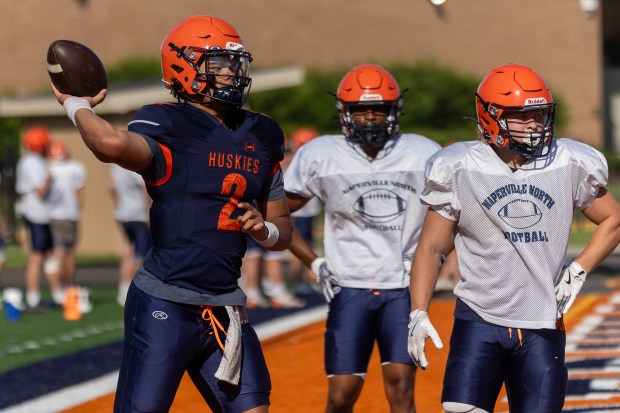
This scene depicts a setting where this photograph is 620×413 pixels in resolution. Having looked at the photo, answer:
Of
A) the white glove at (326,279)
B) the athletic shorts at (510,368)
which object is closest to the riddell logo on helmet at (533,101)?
the athletic shorts at (510,368)

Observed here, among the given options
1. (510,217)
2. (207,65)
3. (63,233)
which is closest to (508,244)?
(510,217)

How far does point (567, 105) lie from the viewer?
36406 mm

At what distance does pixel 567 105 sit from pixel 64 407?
30654 millimetres

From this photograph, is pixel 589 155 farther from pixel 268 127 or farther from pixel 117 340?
pixel 117 340

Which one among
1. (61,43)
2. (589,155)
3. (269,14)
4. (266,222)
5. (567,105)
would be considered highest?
(61,43)

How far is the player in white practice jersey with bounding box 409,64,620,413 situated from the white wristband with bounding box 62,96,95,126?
57.9 inches

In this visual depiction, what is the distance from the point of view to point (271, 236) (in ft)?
15.8

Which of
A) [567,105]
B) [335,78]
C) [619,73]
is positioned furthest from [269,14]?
[619,73]

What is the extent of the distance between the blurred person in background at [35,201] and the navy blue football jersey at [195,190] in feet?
26.2

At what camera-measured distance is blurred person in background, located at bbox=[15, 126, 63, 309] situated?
1233 cm

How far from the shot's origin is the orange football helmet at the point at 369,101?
6.47 m

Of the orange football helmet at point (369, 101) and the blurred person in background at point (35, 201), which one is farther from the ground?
the orange football helmet at point (369, 101)

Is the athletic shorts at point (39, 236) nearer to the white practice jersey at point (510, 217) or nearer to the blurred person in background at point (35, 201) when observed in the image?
the blurred person in background at point (35, 201)

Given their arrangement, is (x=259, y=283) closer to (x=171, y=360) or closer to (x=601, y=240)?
(x=601, y=240)
